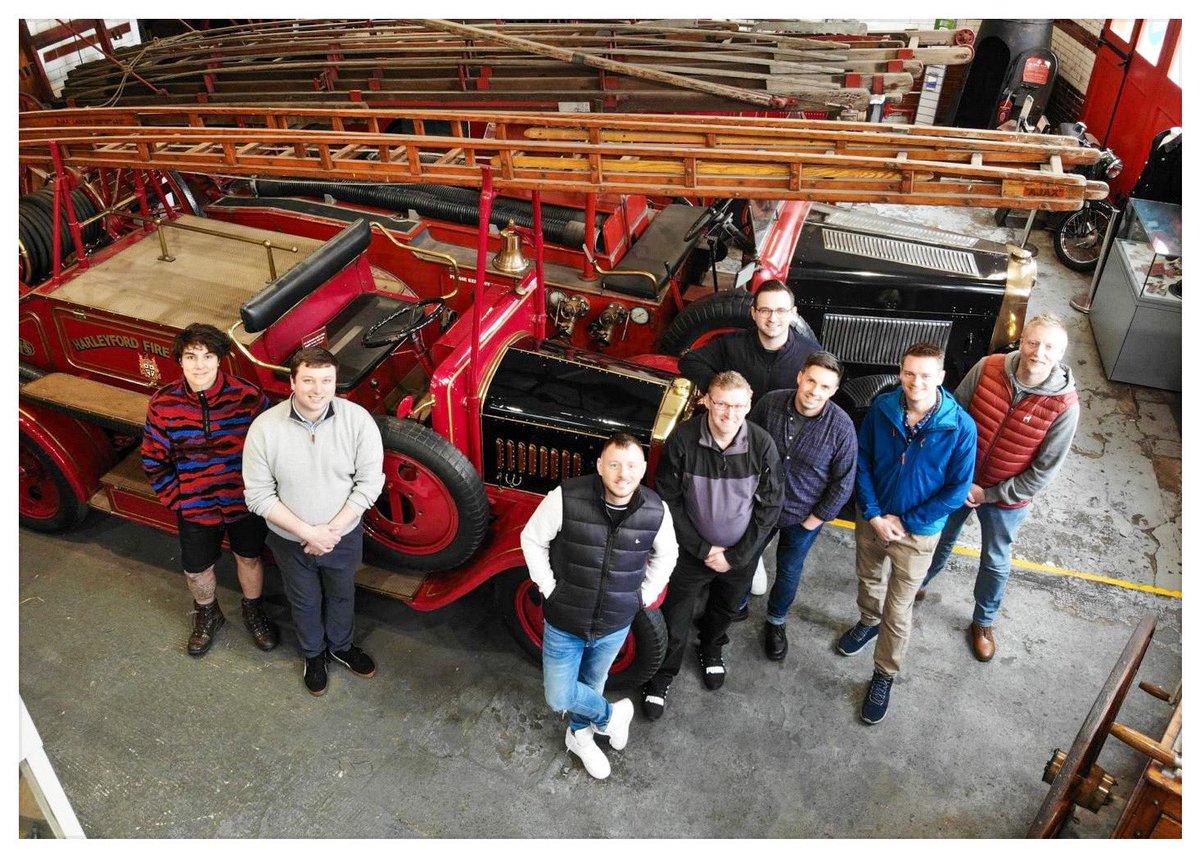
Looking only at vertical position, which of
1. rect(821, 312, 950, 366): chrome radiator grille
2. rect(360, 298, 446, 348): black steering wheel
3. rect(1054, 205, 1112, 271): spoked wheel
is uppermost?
rect(360, 298, 446, 348): black steering wheel

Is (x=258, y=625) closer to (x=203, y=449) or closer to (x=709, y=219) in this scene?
(x=203, y=449)

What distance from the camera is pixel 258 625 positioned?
4.55m

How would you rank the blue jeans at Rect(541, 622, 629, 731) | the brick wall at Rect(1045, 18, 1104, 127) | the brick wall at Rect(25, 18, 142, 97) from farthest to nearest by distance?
the brick wall at Rect(1045, 18, 1104, 127) → the brick wall at Rect(25, 18, 142, 97) → the blue jeans at Rect(541, 622, 629, 731)

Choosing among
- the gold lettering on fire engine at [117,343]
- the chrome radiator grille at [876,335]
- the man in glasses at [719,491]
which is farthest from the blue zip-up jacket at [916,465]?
the gold lettering on fire engine at [117,343]

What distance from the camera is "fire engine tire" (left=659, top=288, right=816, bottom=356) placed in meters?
5.30

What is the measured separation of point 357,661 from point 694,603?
164cm

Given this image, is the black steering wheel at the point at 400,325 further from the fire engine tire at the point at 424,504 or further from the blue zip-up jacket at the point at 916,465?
the blue zip-up jacket at the point at 916,465

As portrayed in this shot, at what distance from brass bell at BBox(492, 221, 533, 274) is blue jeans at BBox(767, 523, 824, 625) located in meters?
2.32

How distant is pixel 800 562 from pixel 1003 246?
2.89 metres

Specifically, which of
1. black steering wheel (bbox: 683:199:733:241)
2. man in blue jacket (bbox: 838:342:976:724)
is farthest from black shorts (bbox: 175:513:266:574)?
black steering wheel (bbox: 683:199:733:241)

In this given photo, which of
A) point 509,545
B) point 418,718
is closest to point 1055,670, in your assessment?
point 509,545

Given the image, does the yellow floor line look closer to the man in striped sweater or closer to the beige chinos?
the beige chinos

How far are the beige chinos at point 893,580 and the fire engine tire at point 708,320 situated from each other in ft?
4.75

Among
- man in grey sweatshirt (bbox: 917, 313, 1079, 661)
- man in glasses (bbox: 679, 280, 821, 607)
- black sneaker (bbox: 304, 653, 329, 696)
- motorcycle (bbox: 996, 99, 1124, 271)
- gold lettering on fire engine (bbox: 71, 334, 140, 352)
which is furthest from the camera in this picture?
motorcycle (bbox: 996, 99, 1124, 271)
